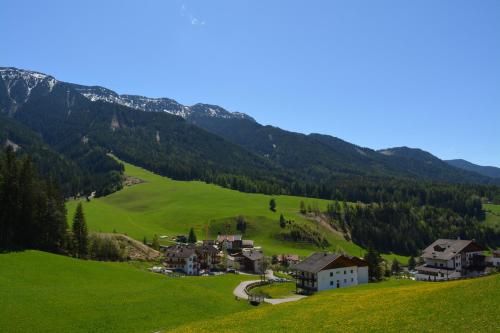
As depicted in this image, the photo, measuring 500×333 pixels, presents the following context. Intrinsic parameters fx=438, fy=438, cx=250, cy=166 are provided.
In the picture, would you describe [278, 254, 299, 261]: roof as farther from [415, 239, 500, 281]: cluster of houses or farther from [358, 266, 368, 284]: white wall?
[358, 266, 368, 284]: white wall

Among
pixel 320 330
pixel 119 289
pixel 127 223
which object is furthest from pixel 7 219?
pixel 127 223

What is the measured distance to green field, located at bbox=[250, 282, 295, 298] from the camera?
80375mm

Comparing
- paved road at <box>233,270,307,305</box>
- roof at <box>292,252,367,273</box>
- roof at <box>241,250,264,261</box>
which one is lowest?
paved road at <box>233,270,307,305</box>

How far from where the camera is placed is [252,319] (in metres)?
40.5

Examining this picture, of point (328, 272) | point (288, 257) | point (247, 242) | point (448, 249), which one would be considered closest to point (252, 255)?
point (288, 257)

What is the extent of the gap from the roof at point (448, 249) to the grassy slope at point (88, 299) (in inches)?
2987

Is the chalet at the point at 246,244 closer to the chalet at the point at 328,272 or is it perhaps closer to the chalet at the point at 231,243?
the chalet at the point at 231,243

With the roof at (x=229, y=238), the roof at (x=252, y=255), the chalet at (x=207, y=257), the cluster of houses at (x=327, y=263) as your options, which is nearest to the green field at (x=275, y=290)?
the cluster of houses at (x=327, y=263)

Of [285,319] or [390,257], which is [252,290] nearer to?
[285,319]

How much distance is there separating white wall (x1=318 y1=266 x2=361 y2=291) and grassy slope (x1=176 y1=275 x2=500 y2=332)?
4351 centimetres

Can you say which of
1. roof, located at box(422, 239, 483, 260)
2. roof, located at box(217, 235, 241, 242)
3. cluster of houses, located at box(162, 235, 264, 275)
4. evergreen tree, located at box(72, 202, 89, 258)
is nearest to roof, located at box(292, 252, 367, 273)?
roof, located at box(422, 239, 483, 260)

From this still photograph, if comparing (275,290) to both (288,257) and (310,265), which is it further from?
(288,257)

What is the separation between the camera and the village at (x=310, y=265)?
88000 mm

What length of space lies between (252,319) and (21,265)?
40.6 metres
